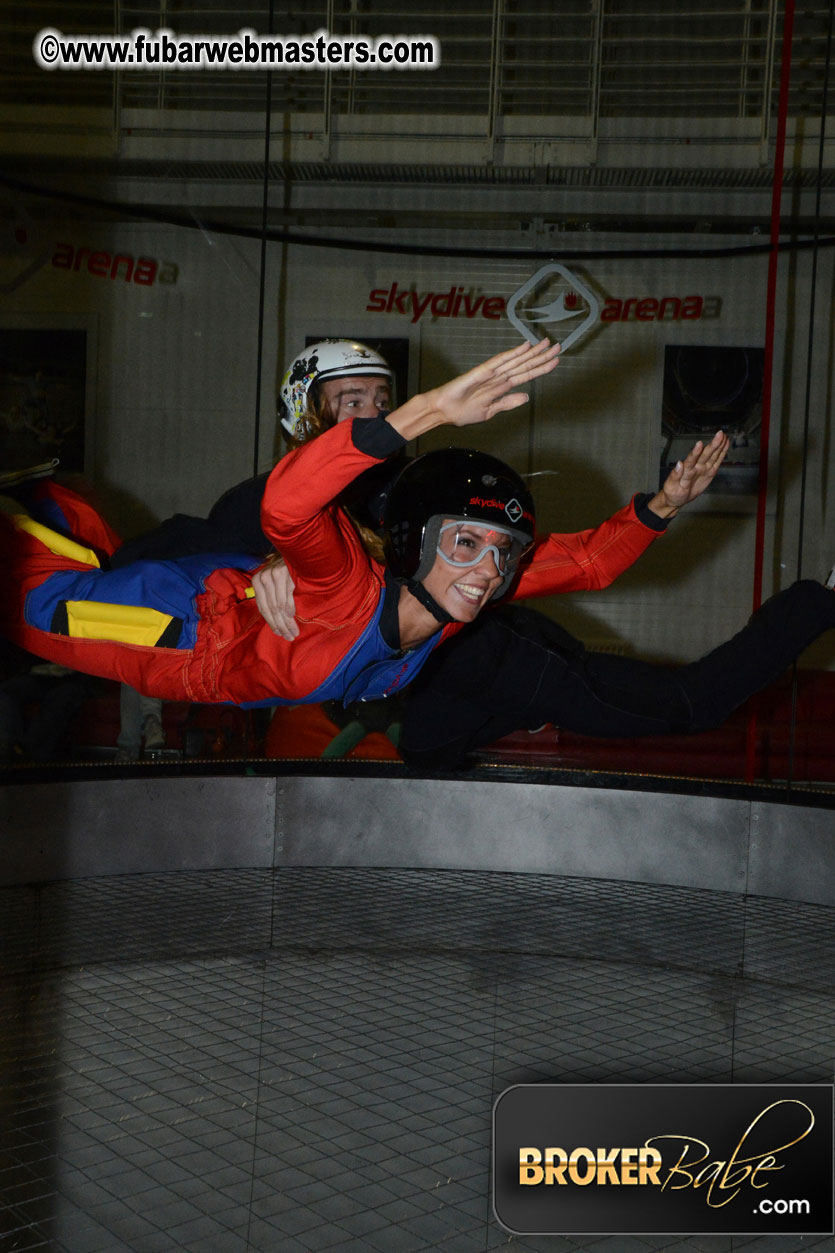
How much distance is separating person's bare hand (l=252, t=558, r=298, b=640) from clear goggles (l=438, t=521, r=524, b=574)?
1.17 feet

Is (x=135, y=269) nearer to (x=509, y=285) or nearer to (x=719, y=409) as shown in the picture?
(x=509, y=285)

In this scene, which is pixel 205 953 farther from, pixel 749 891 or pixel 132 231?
pixel 132 231

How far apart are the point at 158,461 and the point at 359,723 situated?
1723 mm

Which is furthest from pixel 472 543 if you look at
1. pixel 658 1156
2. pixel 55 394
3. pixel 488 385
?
pixel 55 394

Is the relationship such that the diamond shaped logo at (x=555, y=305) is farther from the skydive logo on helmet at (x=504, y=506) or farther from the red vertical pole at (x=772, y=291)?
the skydive logo on helmet at (x=504, y=506)

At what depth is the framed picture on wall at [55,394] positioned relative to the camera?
16.5ft

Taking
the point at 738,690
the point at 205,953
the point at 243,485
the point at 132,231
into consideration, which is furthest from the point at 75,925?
the point at 132,231

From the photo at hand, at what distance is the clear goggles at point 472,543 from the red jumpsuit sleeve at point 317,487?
0.30 metres

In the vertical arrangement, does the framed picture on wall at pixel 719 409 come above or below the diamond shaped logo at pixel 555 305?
below

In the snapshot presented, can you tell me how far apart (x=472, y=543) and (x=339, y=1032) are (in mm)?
1346

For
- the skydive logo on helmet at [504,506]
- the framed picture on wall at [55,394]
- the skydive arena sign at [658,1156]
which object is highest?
the framed picture on wall at [55,394]

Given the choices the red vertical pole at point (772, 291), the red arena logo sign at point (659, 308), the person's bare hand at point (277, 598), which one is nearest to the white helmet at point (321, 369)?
the person's bare hand at point (277, 598)

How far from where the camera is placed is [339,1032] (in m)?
2.88

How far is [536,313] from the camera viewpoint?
5379 mm
